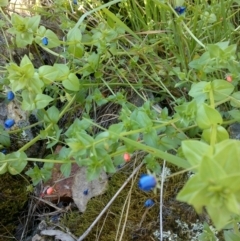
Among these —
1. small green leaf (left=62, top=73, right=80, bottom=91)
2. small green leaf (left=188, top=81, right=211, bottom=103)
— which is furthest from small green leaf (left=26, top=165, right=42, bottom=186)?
small green leaf (left=188, top=81, right=211, bottom=103)

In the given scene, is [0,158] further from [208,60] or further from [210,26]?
[210,26]

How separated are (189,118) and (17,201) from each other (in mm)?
601

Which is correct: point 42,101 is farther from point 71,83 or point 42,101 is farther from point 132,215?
point 132,215

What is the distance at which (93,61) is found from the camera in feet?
4.05

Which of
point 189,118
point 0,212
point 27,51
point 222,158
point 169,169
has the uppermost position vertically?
point 222,158

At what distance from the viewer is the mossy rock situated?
1.32m

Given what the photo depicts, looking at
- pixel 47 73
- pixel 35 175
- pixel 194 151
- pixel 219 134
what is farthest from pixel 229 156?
pixel 35 175

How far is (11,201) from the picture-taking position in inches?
52.6

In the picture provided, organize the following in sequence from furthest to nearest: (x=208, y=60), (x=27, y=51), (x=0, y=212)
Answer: (x=27, y=51), (x=0, y=212), (x=208, y=60)

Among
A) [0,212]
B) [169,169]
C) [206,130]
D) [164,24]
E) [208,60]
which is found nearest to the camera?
[206,130]

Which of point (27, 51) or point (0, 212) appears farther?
point (27, 51)

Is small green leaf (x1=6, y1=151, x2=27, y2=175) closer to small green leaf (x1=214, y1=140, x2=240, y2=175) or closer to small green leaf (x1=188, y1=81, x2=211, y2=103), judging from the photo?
small green leaf (x1=188, y1=81, x2=211, y2=103)

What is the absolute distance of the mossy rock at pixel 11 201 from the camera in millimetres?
1315

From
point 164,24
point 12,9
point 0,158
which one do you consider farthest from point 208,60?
point 12,9
